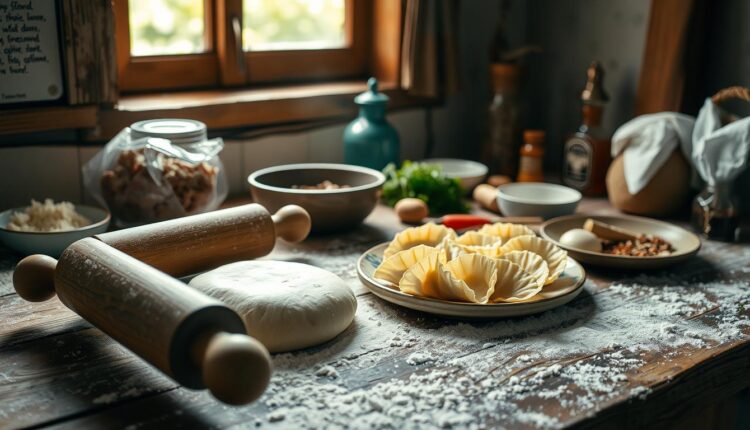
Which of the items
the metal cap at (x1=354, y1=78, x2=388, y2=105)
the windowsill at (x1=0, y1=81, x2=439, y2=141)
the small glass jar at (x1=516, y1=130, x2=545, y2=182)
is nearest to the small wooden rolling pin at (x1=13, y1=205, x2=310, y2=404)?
the windowsill at (x1=0, y1=81, x2=439, y2=141)

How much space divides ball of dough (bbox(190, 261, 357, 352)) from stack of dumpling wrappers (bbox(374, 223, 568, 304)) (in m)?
0.10

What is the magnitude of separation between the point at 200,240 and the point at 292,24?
81 cm

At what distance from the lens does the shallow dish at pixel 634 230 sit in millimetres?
1185

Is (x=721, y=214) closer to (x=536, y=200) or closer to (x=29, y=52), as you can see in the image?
(x=536, y=200)

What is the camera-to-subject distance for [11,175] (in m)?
1.33

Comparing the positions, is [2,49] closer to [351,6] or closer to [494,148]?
[351,6]

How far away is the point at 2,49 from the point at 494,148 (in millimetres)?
1038

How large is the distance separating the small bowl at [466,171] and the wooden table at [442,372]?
0.54 metres

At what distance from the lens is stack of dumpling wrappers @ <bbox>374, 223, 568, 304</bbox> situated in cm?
101

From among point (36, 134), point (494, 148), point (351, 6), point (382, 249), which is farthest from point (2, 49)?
point (494, 148)

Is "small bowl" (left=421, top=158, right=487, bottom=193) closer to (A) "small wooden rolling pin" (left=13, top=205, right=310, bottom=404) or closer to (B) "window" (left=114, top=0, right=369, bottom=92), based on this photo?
(B) "window" (left=114, top=0, right=369, bottom=92)

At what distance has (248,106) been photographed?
1.55 metres

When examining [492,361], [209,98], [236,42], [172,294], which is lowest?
[492,361]

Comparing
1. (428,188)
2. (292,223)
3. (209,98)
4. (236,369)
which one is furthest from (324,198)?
(236,369)
